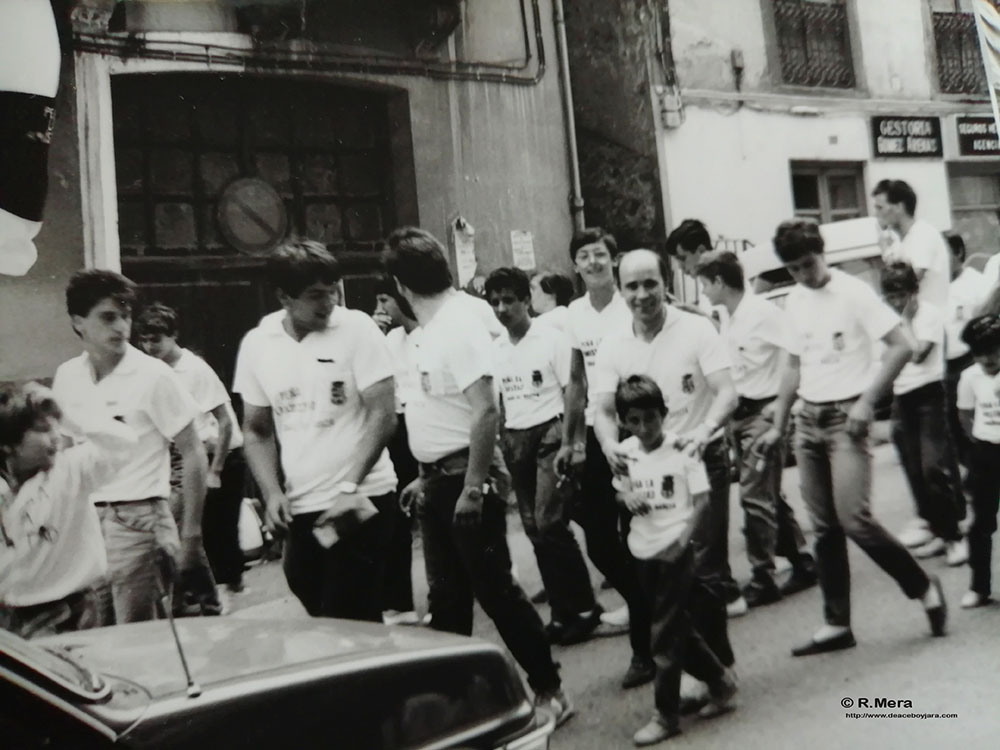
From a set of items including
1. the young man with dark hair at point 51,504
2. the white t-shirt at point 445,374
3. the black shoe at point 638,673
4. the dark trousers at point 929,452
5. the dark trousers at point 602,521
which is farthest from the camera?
the dark trousers at point 929,452

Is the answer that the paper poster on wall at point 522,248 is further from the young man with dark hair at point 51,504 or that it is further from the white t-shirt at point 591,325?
the young man with dark hair at point 51,504

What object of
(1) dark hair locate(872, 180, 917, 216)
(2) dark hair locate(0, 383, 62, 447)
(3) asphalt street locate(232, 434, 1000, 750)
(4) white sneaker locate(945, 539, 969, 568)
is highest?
(1) dark hair locate(872, 180, 917, 216)

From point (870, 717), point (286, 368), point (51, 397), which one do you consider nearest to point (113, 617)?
point (51, 397)

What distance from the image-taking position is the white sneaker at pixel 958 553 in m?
3.21

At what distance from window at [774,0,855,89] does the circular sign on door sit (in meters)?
1.57

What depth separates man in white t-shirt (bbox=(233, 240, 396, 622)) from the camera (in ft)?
8.46

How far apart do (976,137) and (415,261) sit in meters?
1.77

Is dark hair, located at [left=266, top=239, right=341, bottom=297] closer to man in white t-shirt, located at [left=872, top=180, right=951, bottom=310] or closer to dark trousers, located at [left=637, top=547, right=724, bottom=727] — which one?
dark trousers, located at [left=637, top=547, right=724, bottom=727]

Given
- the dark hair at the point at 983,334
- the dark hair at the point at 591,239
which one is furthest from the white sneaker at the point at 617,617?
the dark hair at the point at 983,334

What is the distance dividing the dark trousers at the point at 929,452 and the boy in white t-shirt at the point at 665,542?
100 centimetres

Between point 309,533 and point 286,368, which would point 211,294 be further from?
point 309,533

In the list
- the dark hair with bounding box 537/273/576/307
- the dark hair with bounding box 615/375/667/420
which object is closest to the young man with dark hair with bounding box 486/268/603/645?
the dark hair with bounding box 537/273/576/307

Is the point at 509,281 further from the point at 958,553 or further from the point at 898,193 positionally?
the point at 958,553

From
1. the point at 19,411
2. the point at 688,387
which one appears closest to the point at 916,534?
the point at 688,387
